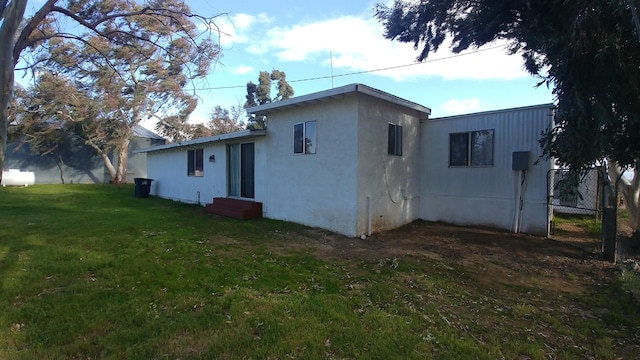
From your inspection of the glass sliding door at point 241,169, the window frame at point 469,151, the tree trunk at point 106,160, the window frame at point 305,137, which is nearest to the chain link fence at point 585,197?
the window frame at point 469,151

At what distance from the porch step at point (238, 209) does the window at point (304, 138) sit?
2.11 metres

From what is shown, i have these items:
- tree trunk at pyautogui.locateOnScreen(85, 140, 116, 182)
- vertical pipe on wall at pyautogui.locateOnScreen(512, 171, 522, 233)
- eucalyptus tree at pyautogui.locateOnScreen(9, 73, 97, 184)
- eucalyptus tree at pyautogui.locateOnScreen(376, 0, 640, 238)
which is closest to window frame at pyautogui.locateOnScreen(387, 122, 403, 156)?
vertical pipe on wall at pyautogui.locateOnScreen(512, 171, 522, 233)

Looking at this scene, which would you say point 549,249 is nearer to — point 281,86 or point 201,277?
point 201,277

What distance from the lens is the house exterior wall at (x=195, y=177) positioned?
1043cm

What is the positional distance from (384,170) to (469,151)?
2.41 meters

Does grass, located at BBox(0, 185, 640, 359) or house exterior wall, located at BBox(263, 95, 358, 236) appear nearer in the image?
grass, located at BBox(0, 185, 640, 359)

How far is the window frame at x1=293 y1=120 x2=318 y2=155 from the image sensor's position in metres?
8.70

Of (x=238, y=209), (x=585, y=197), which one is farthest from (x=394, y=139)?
(x=585, y=197)

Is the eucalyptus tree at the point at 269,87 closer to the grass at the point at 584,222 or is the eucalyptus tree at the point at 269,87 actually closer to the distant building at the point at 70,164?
the distant building at the point at 70,164

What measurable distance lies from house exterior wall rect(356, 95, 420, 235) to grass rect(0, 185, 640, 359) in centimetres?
226

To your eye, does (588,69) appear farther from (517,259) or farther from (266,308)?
(266,308)

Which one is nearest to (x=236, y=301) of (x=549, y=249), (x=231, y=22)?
(x=231, y=22)

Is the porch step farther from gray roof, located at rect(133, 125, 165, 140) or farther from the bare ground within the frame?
gray roof, located at rect(133, 125, 165, 140)

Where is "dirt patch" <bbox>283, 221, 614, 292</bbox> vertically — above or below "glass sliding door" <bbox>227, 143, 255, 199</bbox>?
below
